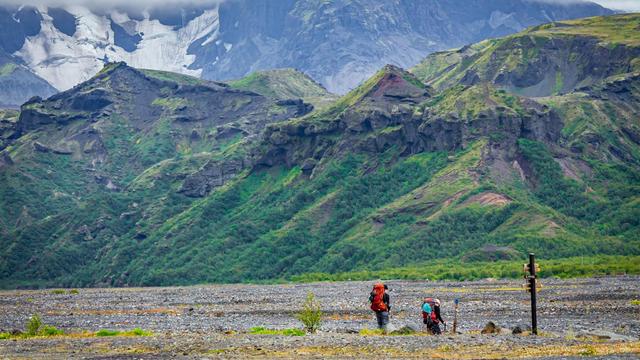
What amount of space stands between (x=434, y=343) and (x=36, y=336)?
42.9m

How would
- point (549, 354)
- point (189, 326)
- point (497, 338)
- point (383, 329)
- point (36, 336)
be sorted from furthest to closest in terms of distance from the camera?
point (189, 326) → point (36, 336) → point (383, 329) → point (497, 338) → point (549, 354)

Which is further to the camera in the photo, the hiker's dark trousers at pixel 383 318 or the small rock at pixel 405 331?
the hiker's dark trousers at pixel 383 318

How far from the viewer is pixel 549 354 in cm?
8069

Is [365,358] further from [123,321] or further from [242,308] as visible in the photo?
[242,308]

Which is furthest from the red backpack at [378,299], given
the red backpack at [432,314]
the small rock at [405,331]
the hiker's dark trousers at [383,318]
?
the red backpack at [432,314]

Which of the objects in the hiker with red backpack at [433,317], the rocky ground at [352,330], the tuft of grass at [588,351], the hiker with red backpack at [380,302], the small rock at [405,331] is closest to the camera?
the tuft of grass at [588,351]

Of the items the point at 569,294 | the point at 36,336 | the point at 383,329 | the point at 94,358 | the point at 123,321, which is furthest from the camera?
the point at 569,294

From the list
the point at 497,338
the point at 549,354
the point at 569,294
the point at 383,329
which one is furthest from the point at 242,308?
the point at 549,354

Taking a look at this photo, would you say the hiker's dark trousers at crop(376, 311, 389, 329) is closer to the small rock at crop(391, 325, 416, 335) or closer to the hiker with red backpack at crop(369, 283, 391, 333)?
the hiker with red backpack at crop(369, 283, 391, 333)

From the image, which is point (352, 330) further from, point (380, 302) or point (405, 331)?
point (405, 331)

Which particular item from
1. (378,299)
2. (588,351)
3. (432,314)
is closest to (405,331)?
(432,314)

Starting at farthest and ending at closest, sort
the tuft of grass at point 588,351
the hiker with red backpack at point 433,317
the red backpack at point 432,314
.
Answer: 1. the red backpack at point 432,314
2. the hiker with red backpack at point 433,317
3. the tuft of grass at point 588,351

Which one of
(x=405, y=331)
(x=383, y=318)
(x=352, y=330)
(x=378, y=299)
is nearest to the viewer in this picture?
(x=405, y=331)

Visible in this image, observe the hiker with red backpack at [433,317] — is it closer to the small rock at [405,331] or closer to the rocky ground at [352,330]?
the small rock at [405,331]
